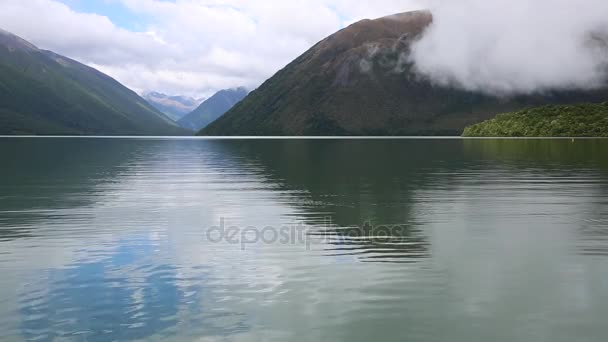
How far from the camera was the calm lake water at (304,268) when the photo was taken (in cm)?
1853

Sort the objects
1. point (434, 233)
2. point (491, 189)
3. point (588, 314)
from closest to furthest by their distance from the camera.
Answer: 1. point (588, 314)
2. point (434, 233)
3. point (491, 189)

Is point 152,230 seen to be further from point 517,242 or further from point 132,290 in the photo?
point 517,242

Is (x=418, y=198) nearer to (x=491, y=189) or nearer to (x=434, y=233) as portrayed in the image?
(x=491, y=189)

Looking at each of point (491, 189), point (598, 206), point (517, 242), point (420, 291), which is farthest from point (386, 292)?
point (491, 189)

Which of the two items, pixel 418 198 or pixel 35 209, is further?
pixel 418 198

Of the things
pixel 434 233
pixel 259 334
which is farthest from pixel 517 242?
pixel 259 334

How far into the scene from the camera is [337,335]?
58.2 ft

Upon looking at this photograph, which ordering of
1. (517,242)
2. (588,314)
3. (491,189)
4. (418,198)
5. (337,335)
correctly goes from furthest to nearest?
1. (491,189)
2. (418,198)
3. (517,242)
4. (588,314)
5. (337,335)

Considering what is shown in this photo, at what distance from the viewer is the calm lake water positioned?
1853 centimetres

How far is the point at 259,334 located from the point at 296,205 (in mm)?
29659

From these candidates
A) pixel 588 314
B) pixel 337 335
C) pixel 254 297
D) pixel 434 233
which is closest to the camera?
pixel 337 335

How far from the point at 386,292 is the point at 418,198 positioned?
31126 millimetres

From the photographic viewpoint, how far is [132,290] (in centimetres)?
2238

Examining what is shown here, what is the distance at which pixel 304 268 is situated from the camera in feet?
84.7
